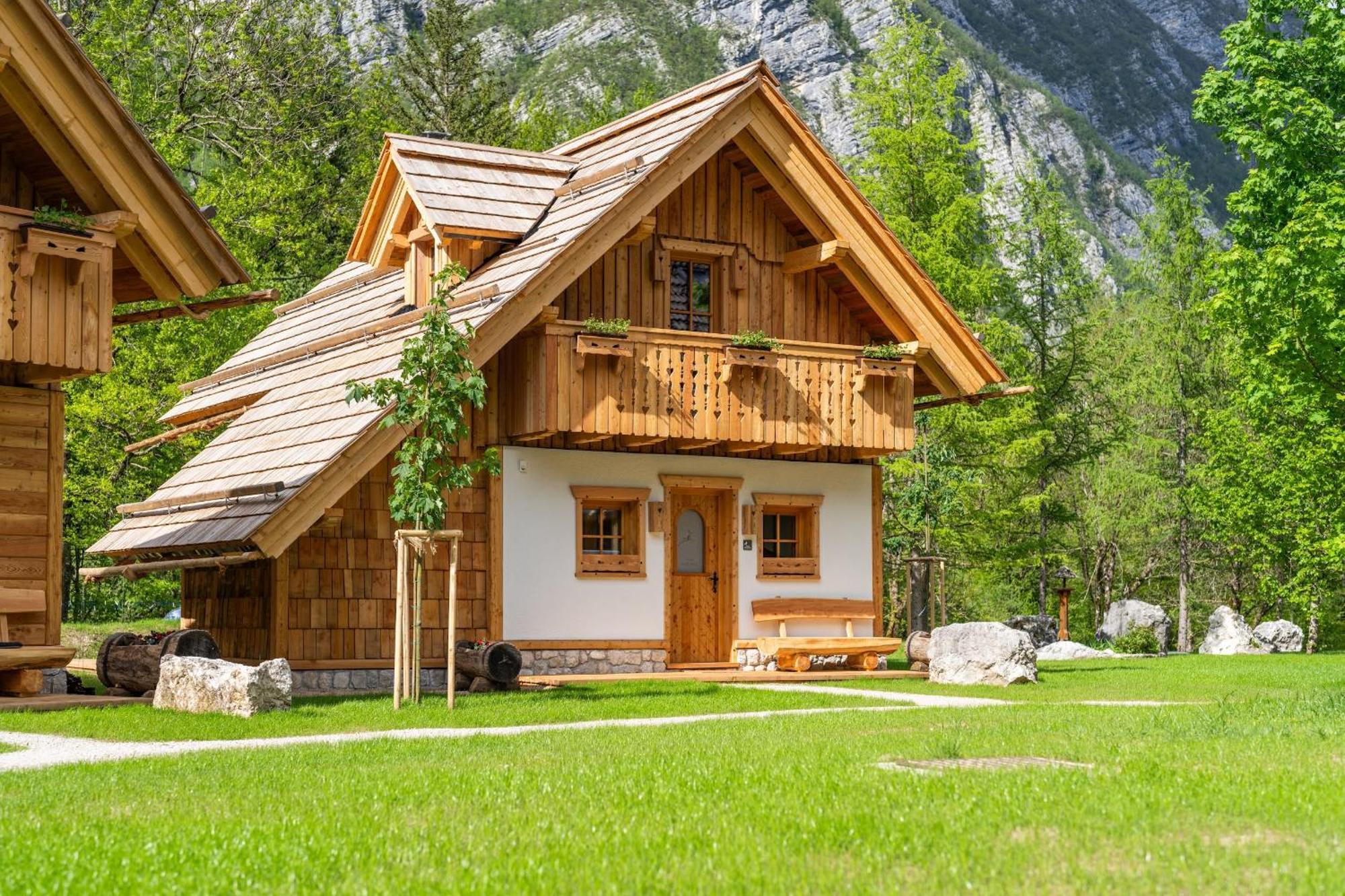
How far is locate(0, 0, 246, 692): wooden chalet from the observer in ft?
53.5

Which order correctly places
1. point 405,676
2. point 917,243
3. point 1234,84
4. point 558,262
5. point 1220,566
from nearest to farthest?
point 405,676, point 558,262, point 1234,84, point 917,243, point 1220,566

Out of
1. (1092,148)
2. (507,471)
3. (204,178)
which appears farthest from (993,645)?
(1092,148)

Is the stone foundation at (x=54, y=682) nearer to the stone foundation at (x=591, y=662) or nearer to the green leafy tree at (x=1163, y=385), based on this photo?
the stone foundation at (x=591, y=662)

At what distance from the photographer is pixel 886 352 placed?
24031 mm

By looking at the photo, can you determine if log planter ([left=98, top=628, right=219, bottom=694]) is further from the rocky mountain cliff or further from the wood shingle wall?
the rocky mountain cliff

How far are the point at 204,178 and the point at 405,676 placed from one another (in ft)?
82.6

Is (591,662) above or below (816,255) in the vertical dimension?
below

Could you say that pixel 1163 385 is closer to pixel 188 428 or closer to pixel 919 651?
pixel 919 651

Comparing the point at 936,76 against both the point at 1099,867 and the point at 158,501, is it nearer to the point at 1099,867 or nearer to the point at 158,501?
the point at 158,501

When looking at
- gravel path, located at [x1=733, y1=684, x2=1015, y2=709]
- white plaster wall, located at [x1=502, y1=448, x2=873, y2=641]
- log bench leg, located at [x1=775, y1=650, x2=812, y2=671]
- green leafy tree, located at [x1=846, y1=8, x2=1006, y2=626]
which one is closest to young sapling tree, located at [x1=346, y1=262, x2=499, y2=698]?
white plaster wall, located at [x1=502, y1=448, x2=873, y2=641]

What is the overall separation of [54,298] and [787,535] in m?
11.9

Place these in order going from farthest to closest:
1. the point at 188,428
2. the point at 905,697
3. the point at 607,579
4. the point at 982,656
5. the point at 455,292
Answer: the point at 188,428, the point at 607,579, the point at 455,292, the point at 982,656, the point at 905,697

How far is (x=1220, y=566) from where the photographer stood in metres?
49.1

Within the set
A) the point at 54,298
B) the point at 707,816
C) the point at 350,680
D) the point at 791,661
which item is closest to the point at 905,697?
the point at 791,661
